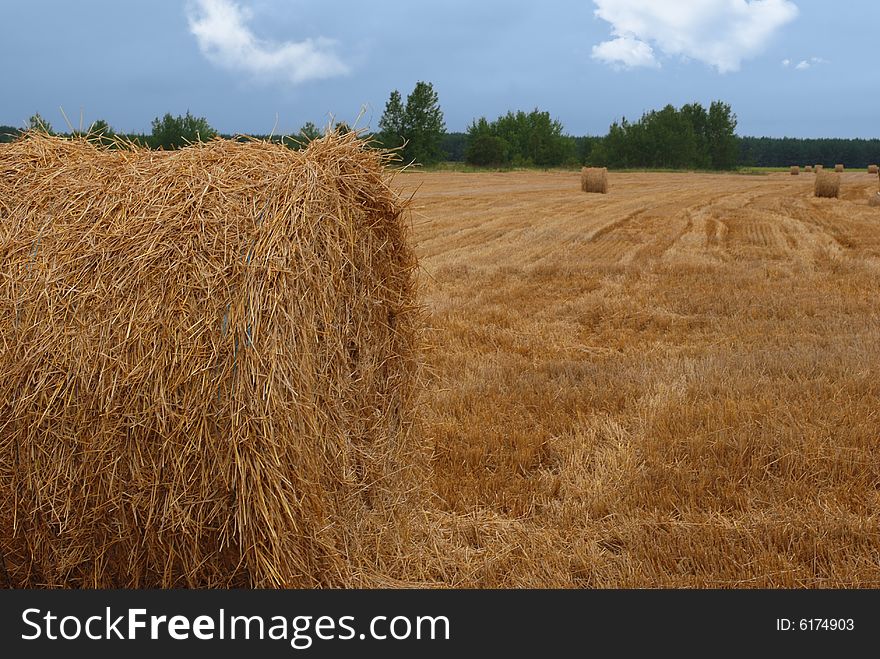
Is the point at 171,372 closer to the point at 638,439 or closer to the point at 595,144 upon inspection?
the point at 638,439

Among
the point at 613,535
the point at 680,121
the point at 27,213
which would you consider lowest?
the point at 613,535

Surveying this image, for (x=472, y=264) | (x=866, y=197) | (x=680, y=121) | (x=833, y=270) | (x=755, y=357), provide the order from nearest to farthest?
(x=755, y=357) → (x=833, y=270) → (x=472, y=264) → (x=866, y=197) → (x=680, y=121)

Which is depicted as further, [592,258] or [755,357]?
[592,258]

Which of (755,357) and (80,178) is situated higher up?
(80,178)

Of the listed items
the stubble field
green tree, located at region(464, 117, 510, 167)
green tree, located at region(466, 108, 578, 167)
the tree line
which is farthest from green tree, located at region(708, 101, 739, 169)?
the stubble field

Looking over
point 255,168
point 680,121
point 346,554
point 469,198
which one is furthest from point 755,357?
point 680,121

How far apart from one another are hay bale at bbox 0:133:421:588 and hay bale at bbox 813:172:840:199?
2858cm

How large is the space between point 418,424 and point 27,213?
232cm

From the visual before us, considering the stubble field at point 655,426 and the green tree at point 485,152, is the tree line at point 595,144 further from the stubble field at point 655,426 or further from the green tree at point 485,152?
the stubble field at point 655,426

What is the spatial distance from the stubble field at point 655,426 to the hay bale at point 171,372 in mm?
943

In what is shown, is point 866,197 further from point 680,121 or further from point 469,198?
point 680,121

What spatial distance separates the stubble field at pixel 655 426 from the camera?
391 cm

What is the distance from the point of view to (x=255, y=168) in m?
3.61

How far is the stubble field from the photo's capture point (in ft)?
12.8
